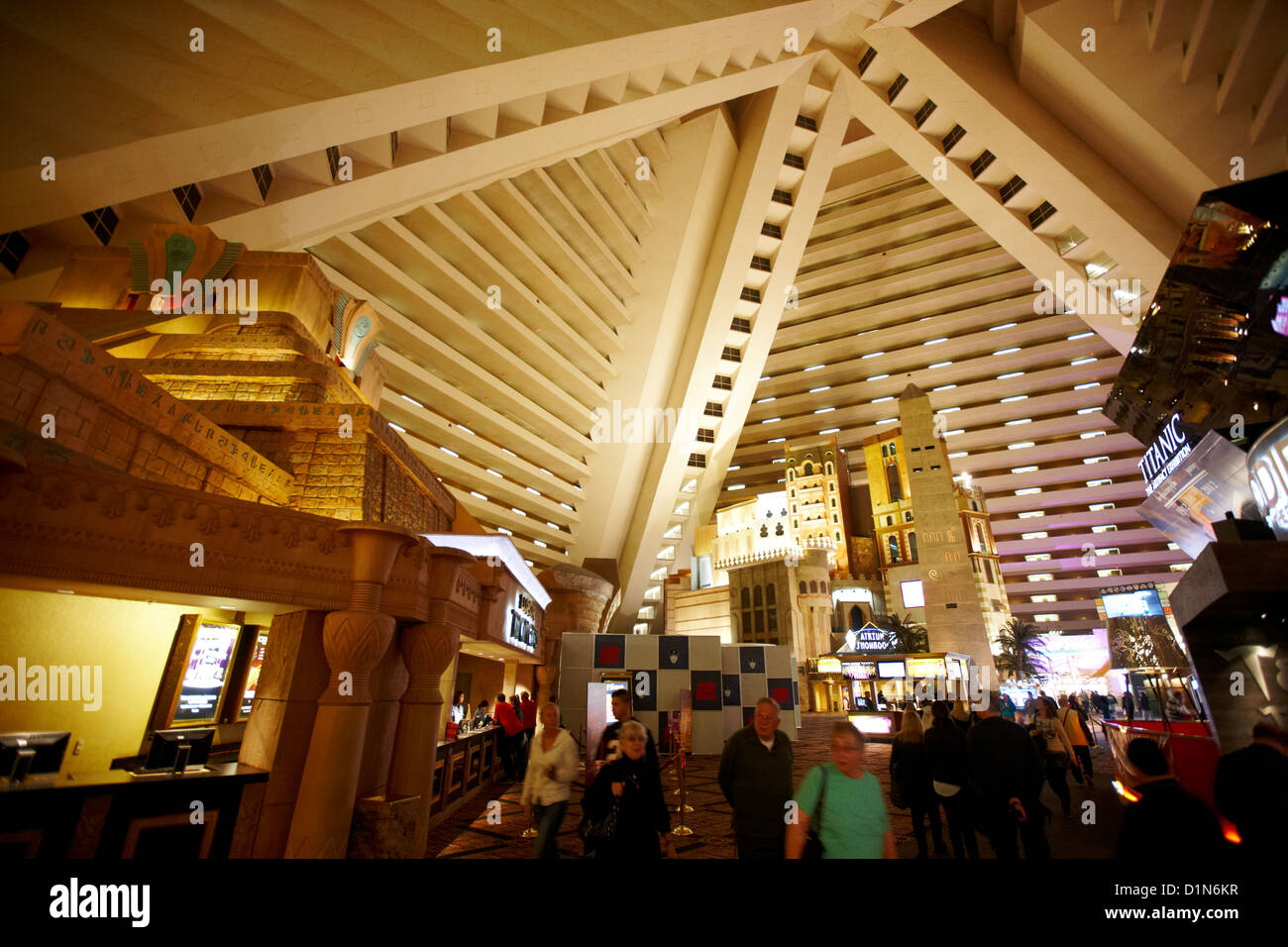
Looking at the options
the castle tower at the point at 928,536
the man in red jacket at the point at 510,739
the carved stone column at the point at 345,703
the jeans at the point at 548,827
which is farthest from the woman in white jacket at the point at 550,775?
the castle tower at the point at 928,536

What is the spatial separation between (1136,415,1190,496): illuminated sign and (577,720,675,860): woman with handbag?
42.2 feet

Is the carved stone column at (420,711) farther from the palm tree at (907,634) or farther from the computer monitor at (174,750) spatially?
the palm tree at (907,634)


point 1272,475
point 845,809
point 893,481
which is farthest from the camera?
point 893,481

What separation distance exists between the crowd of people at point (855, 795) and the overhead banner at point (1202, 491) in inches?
337

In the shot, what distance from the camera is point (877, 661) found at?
24438mm

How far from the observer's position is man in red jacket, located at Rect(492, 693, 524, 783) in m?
8.35

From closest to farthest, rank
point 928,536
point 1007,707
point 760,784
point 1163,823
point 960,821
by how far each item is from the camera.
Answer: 1. point 1163,823
2. point 760,784
3. point 960,821
4. point 1007,707
5. point 928,536

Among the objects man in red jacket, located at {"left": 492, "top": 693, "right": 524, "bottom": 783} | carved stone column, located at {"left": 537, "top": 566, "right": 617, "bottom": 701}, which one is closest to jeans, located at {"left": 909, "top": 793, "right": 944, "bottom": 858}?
man in red jacket, located at {"left": 492, "top": 693, "right": 524, "bottom": 783}

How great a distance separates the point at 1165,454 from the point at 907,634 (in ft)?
73.0

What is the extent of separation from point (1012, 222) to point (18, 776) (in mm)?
20555

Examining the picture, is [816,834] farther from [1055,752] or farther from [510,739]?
Result: [510,739]

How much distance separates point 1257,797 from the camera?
107 inches

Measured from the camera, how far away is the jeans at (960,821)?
4324mm

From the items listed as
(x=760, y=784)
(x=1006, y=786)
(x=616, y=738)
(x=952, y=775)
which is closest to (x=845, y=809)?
(x=760, y=784)
